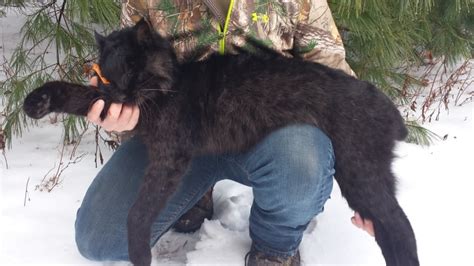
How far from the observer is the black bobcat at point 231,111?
1.59m

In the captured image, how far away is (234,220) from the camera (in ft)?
6.83

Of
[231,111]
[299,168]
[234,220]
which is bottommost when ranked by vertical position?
[234,220]

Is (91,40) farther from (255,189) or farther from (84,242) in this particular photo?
(255,189)

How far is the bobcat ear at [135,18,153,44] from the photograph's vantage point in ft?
5.13

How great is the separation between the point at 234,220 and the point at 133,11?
2.99ft

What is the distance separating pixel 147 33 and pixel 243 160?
1.74ft

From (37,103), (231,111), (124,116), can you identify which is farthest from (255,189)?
(37,103)

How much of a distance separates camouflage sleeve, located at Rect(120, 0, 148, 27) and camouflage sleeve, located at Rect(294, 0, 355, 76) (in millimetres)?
562

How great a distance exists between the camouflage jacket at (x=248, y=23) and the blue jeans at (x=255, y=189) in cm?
36

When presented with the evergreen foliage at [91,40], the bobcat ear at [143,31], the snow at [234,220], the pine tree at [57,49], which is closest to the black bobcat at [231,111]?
the bobcat ear at [143,31]

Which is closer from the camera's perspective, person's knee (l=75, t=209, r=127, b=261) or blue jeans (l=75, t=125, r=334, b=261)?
blue jeans (l=75, t=125, r=334, b=261)

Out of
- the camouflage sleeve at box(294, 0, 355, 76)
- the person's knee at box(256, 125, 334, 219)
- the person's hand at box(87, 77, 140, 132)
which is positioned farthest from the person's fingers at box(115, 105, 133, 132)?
the camouflage sleeve at box(294, 0, 355, 76)

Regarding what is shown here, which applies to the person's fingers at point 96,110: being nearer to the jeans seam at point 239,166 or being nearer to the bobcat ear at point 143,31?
the bobcat ear at point 143,31

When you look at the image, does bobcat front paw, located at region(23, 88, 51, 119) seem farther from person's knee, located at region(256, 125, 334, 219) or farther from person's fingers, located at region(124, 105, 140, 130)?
person's knee, located at region(256, 125, 334, 219)
